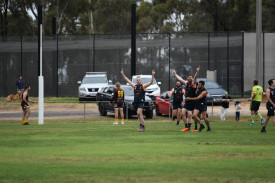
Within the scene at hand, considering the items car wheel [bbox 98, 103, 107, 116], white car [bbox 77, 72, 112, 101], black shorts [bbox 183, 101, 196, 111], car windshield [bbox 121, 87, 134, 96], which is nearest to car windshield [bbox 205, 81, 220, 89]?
white car [bbox 77, 72, 112, 101]

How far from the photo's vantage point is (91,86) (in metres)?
37.9

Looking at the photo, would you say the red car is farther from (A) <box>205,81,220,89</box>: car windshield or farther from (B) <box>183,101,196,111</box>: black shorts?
(B) <box>183,101,196,111</box>: black shorts

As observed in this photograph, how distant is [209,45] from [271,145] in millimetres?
31762

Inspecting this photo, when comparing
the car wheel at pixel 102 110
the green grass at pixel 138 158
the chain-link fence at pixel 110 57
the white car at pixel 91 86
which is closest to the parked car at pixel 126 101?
the car wheel at pixel 102 110

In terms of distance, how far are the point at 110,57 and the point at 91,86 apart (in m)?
10.3

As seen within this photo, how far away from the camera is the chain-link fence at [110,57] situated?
46.2 metres

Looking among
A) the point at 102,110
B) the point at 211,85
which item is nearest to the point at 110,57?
the point at 211,85

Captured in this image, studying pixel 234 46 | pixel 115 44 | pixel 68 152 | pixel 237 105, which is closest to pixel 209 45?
pixel 234 46

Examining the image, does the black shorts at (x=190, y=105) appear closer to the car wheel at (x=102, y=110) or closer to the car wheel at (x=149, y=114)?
the car wheel at (x=149, y=114)

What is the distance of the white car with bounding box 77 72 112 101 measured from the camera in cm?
3750

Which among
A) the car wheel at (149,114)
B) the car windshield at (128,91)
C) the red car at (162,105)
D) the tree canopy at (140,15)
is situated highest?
the tree canopy at (140,15)

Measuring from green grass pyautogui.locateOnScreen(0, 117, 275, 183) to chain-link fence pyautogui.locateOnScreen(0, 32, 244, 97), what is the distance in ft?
92.4

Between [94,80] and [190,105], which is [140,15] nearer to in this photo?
[94,80]

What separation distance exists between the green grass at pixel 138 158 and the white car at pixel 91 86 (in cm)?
1907
